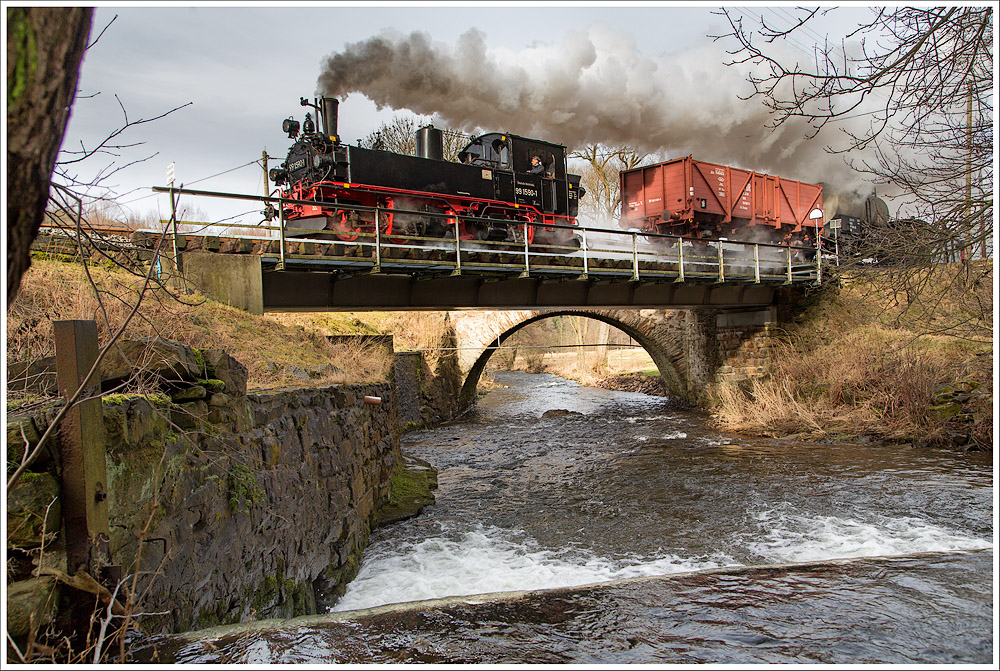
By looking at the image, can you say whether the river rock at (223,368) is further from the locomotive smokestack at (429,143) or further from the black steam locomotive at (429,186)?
the locomotive smokestack at (429,143)

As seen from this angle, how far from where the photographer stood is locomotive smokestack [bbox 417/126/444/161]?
1442cm

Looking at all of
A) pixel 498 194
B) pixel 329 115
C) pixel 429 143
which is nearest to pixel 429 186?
pixel 429 143

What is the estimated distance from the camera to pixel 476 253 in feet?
39.1

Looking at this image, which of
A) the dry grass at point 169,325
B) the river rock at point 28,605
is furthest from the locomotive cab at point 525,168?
the river rock at point 28,605

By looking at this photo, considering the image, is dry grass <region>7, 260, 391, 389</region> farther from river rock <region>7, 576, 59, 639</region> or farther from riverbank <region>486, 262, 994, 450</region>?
riverbank <region>486, 262, 994, 450</region>

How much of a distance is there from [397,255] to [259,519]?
6.13 meters

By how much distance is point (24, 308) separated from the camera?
15.9ft

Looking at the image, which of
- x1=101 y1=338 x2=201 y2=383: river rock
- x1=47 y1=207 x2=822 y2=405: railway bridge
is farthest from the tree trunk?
x1=47 y1=207 x2=822 y2=405: railway bridge

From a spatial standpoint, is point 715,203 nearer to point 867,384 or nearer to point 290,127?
point 867,384

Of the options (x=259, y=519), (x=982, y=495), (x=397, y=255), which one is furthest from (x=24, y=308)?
(x=982, y=495)

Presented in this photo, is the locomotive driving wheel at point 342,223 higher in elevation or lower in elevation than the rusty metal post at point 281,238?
higher

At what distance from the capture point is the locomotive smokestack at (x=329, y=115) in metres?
12.5

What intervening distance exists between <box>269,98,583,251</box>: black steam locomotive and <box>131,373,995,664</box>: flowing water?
4.77m

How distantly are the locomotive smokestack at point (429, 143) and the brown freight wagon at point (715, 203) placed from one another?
685 cm
